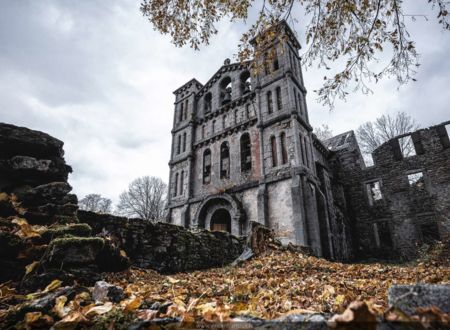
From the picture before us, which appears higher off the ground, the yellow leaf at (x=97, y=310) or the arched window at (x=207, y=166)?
the arched window at (x=207, y=166)

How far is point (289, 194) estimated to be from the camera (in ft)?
42.2

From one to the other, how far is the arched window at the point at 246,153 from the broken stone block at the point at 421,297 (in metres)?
14.6

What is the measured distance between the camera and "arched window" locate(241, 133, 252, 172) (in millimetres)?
16125

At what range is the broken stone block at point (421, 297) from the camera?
1237 millimetres

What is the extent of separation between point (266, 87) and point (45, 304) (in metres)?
16.5

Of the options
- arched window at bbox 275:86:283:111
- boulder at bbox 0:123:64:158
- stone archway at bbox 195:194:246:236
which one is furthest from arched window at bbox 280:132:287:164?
boulder at bbox 0:123:64:158

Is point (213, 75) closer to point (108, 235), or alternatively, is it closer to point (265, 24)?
point (265, 24)

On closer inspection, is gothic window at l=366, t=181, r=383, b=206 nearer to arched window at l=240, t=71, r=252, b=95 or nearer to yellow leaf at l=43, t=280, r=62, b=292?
arched window at l=240, t=71, r=252, b=95

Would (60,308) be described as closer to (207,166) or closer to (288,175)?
(288,175)

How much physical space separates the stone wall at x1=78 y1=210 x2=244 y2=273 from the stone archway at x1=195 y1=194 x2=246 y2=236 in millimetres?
5300

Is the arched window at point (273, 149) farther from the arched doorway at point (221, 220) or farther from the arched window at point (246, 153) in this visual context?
the arched doorway at point (221, 220)

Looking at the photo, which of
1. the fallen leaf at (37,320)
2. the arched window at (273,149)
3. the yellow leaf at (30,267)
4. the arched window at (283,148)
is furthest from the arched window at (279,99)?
the fallen leaf at (37,320)

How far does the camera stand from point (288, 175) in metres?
13.2

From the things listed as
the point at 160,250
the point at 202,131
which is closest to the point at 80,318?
the point at 160,250
